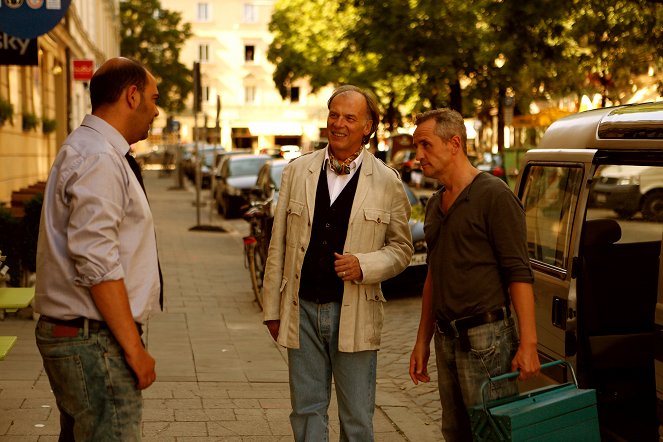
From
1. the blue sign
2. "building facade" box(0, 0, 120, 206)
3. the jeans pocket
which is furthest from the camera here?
"building facade" box(0, 0, 120, 206)

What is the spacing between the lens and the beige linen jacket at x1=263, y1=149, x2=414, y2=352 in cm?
427

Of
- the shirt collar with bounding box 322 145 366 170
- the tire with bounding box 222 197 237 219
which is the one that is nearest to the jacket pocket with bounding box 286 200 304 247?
the shirt collar with bounding box 322 145 366 170

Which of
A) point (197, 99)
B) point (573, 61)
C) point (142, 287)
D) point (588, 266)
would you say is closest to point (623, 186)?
point (588, 266)

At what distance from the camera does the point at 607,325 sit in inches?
205

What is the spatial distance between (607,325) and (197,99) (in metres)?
15.7

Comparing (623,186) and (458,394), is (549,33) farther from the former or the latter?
(458,394)

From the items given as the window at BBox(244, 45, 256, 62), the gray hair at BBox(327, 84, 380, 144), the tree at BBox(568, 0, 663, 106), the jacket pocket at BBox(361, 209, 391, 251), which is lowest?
the jacket pocket at BBox(361, 209, 391, 251)

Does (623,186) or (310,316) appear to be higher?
(623,186)

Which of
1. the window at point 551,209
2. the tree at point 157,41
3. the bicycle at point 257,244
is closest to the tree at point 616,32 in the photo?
the bicycle at point 257,244

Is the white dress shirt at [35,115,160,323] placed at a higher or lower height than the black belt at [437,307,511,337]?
higher

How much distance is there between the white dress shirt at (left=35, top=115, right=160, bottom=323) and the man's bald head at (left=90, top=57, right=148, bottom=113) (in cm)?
8

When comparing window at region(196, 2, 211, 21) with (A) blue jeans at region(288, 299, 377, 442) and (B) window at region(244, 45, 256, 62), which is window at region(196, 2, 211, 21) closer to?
(B) window at region(244, 45, 256, 62)

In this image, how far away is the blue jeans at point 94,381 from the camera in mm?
3252

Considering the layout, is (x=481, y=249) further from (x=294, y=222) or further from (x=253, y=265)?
(x=253, y=265)
